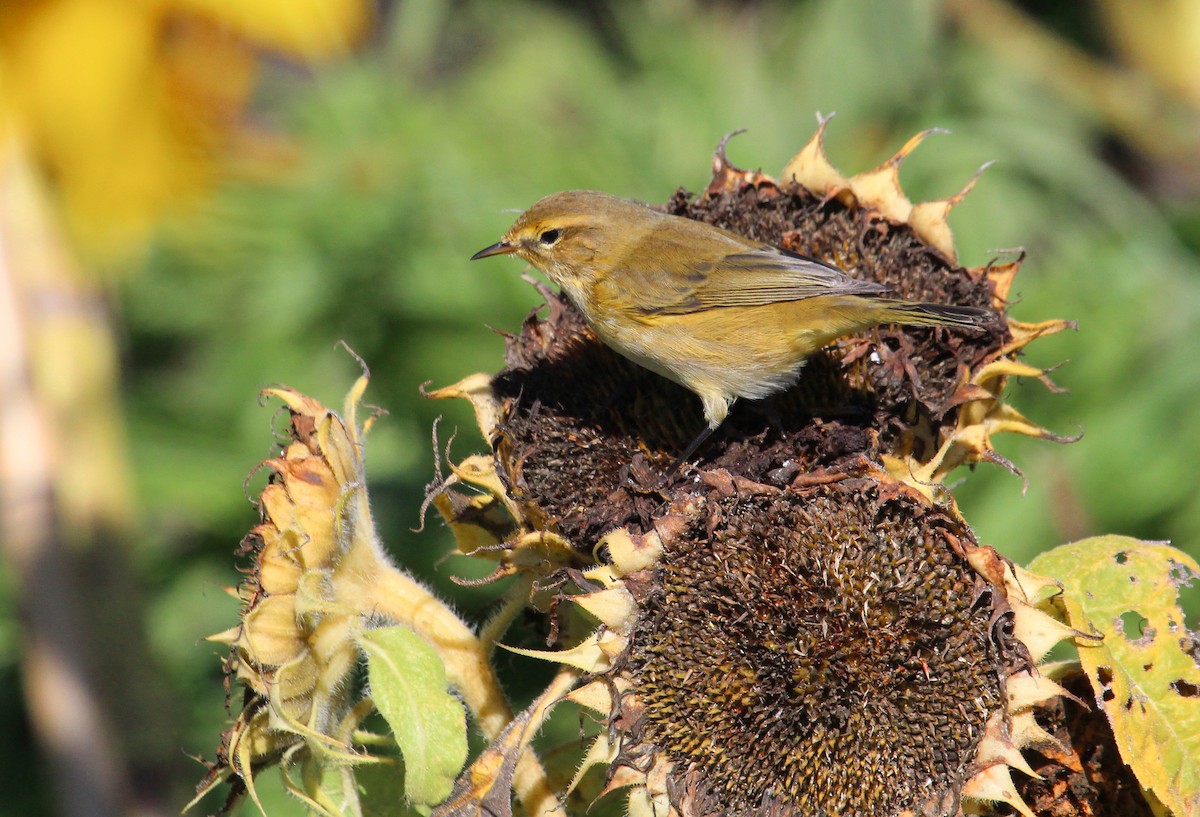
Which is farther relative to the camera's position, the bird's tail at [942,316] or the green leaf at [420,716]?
the bird's tail at [942,316]

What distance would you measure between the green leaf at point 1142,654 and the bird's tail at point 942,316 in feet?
1.56

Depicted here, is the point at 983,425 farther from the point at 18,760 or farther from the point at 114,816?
the point at 18,760

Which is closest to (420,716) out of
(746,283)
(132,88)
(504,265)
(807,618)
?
(807,618)

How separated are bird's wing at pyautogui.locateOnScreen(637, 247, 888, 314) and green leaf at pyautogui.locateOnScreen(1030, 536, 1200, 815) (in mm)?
681

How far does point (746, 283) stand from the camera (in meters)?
2.62

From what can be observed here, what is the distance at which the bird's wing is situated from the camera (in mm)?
2410

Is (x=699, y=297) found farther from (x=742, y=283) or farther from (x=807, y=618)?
(x=807, y=618)

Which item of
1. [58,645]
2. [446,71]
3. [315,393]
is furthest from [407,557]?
[446,71]

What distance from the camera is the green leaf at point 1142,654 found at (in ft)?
6.45

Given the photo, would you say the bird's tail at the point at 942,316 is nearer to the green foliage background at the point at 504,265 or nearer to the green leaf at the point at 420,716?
the green leaf at the point at 420,716

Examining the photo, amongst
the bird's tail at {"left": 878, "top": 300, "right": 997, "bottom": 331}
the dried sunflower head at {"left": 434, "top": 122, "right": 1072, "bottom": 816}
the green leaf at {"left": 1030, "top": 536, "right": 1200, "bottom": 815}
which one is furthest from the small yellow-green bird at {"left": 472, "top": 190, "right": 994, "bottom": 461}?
the green leaf at {"left": 1030, "top": 536, "right": 1200, "bottom": 815}

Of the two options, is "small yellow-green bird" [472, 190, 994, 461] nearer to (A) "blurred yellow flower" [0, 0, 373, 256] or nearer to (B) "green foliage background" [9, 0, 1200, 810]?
(B) "green foliage background" [9, 0, 1200, 810]

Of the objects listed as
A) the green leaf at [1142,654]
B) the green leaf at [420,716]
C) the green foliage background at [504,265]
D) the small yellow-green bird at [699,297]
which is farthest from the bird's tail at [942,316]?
the green foliage background at [504,265]

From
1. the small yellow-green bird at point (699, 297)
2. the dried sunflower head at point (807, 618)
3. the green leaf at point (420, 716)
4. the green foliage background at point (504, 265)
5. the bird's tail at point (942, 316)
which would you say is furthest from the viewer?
the green foliage background at point (504, 265)
